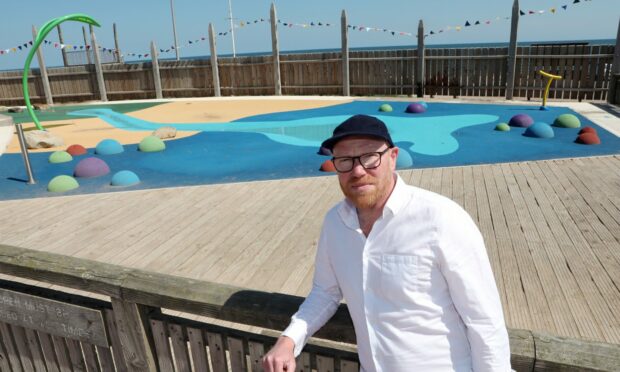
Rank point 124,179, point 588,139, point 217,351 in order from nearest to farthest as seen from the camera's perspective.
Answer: point 217,351, point 124,179, point 588,139

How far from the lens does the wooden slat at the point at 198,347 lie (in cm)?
212

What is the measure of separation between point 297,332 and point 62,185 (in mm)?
7423

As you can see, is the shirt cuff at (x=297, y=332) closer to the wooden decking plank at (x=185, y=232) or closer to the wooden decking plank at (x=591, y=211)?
the wooden decking plank at (x=185, y=232)

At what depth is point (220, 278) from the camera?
4230mm

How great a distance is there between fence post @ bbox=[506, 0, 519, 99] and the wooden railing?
1675 cm

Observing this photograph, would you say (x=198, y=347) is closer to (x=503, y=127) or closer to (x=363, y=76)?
(x=503, y=127)

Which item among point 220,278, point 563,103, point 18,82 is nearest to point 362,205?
point 220,278

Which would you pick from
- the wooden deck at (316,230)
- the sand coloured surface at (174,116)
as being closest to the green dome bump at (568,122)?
the wooden deck at (316,230)

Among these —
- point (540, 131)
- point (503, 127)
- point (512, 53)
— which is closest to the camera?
point (540, 131)

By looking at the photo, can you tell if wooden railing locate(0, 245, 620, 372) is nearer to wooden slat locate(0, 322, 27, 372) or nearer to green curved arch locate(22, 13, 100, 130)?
wooden slat locate(0, 322, 27, 372)

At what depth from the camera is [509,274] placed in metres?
4.06

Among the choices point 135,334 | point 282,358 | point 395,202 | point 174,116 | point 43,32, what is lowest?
point 174,116

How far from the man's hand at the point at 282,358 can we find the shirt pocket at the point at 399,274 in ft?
1.35

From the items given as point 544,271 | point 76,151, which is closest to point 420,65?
point 76,151
